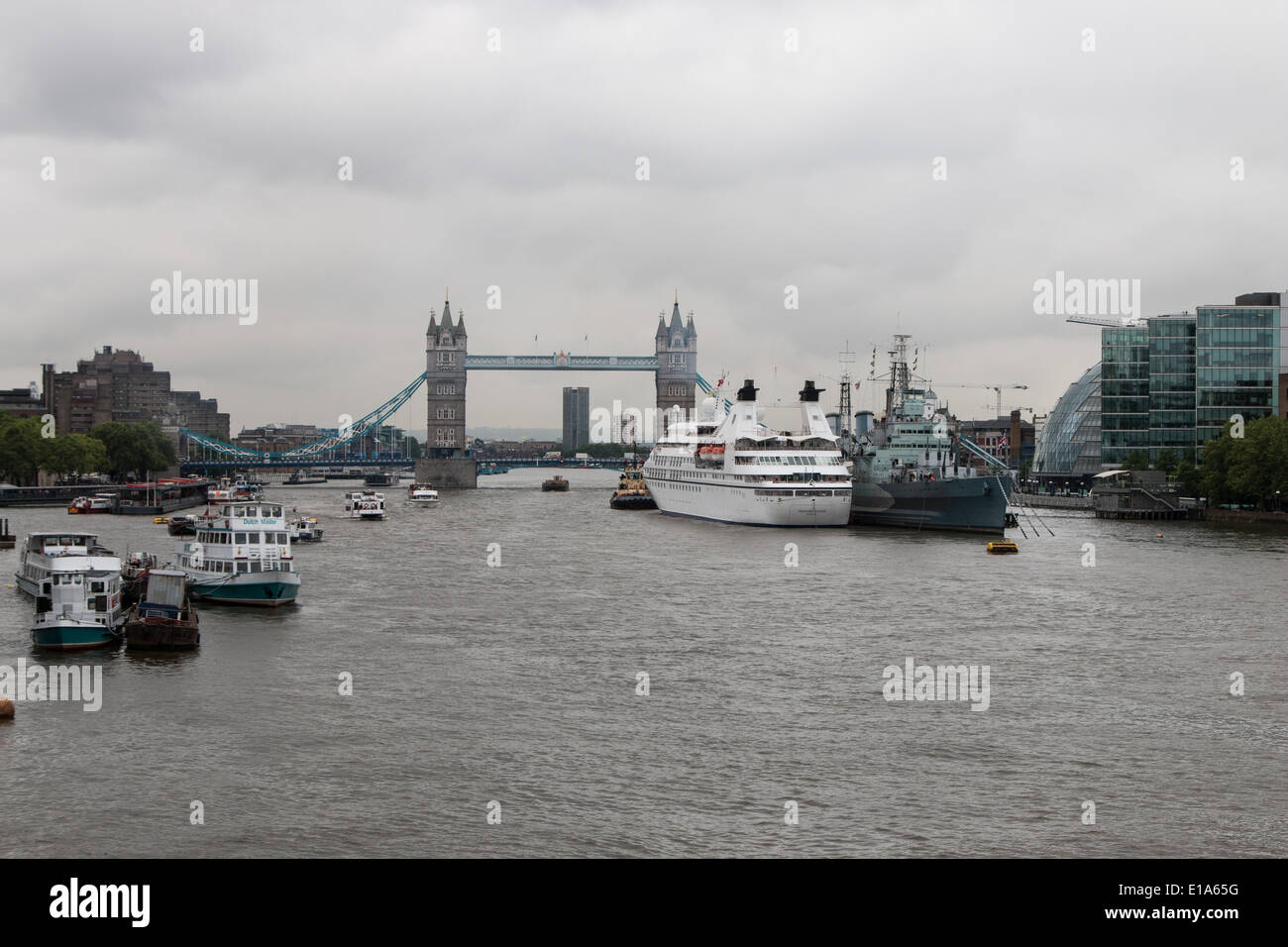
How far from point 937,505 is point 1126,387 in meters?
36.7

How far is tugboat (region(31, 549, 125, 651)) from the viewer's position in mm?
A: 26609

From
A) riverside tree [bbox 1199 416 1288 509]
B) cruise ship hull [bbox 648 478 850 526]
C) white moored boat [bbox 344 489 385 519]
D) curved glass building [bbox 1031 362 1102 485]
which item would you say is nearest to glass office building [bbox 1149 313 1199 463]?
riverside tree [bbox 1199 416 1288 509]

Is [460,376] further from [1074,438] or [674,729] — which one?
[674,729]

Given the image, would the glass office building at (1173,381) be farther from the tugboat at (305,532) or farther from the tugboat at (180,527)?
the tugboat at (180,527)

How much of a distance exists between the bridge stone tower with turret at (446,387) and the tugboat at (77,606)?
138 meters

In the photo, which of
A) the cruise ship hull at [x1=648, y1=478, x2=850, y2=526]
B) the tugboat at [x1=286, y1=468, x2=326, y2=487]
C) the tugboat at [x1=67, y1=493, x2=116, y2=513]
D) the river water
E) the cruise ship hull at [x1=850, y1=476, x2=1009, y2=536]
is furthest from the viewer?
the tugboat at [x1=286, y1=468, x2=326, y2=487]

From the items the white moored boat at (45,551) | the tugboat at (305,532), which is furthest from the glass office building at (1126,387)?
the white moored boat at (45,551)

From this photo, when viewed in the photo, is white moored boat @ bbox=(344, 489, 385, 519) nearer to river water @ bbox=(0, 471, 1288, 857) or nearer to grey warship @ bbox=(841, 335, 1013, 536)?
grey warship @ bbox=(841, 335, 1013, 536)

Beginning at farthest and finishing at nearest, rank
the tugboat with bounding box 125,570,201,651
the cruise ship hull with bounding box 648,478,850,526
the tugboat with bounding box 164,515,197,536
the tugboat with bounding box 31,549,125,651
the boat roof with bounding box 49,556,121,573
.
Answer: the cruise ship hull with bounding box 648,478,850,526 → the tugboat with bounding box 164,515,197,536 → the boat roof with bounding box 49,556,121,573 → the tugboat with bounding box 125,570,201,651 → the tugboat with bounding box 31,549,125,651

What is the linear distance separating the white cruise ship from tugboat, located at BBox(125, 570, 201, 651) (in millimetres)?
40588

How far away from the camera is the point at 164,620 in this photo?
27094mm

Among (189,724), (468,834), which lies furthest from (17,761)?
(468,834)

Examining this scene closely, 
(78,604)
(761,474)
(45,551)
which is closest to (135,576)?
(45,551)

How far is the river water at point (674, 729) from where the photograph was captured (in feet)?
48.1
